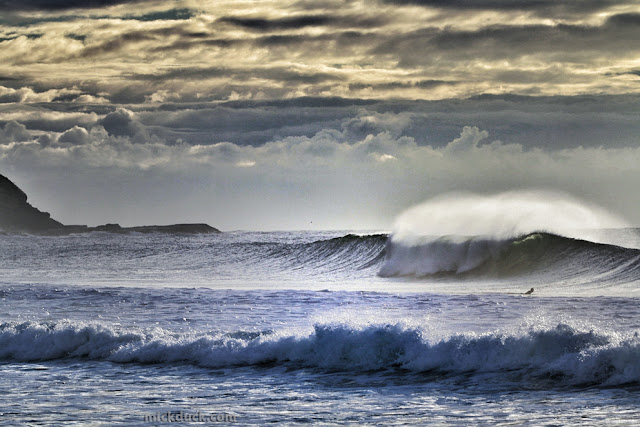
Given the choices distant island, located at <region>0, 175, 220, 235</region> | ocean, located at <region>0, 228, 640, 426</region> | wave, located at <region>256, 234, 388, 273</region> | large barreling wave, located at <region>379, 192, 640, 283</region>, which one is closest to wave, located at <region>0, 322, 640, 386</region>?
ocean, located at <region>0, 228, 640, 426</region>

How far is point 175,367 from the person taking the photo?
12.5 metres

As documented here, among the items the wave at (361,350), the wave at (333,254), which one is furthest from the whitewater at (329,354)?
the wave at (333,254)

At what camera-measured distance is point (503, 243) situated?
32.2 m

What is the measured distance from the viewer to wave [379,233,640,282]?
28.5 m

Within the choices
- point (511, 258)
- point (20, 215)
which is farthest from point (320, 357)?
point (20, 215)

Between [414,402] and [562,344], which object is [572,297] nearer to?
[562,344]

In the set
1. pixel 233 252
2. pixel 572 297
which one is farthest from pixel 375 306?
pixel 233 252

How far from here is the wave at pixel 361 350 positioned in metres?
10.6

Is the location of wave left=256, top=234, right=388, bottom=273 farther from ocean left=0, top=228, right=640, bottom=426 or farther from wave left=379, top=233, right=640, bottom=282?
ocean left=0, top=228, right=640, bottom=426

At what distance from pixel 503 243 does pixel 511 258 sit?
54.7 inches

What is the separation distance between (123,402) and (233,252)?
38.3 metres

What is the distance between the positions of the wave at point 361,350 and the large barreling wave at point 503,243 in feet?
49.7

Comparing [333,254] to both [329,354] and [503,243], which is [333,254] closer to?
[503,243]

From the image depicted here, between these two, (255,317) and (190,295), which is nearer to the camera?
(255,317)
